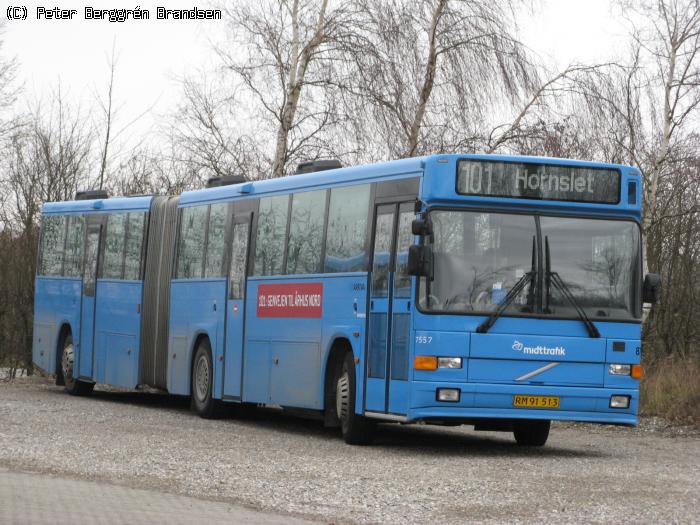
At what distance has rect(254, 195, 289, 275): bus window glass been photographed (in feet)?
65.7

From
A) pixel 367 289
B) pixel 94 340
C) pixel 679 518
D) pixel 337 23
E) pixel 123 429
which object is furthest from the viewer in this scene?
pixel 337 23

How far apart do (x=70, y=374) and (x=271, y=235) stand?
8542 millimetres

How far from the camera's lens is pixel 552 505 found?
11633 millimetres

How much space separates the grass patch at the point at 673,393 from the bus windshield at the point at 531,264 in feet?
19.2

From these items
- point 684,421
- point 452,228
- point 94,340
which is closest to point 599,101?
point 684,421

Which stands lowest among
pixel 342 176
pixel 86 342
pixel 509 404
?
pixel 509 404

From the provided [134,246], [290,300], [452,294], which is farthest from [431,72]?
[452,294]

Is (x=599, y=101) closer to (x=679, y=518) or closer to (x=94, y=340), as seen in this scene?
(x=94, y=340)

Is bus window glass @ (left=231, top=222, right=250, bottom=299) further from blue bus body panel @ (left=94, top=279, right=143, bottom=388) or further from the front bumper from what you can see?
the front bumper

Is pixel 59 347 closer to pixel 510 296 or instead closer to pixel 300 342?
pixel 300 342

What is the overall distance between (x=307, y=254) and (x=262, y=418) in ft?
16.0

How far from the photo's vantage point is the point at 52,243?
95.3 feet

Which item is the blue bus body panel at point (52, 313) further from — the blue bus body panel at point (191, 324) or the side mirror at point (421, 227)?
the side mirror at point (421, 227)

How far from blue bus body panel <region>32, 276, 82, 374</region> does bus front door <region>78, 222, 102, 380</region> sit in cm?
23
